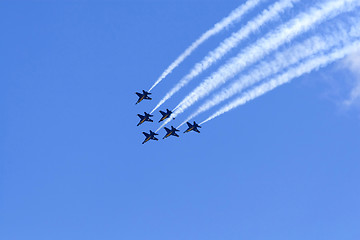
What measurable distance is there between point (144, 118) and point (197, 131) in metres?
5.90

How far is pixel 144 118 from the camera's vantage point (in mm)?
91438

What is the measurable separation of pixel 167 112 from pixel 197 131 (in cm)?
362

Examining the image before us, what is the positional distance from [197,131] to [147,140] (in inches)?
245

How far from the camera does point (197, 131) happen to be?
293ft

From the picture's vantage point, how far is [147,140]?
9275 cm

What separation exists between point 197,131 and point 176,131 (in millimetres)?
2460

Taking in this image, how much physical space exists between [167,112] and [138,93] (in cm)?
375

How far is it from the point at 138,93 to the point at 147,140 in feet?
18.6

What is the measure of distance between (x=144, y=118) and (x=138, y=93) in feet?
10.00

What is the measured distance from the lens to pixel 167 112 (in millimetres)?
88312

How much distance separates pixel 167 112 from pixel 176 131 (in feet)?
10.0

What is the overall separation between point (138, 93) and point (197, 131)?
6.98m
